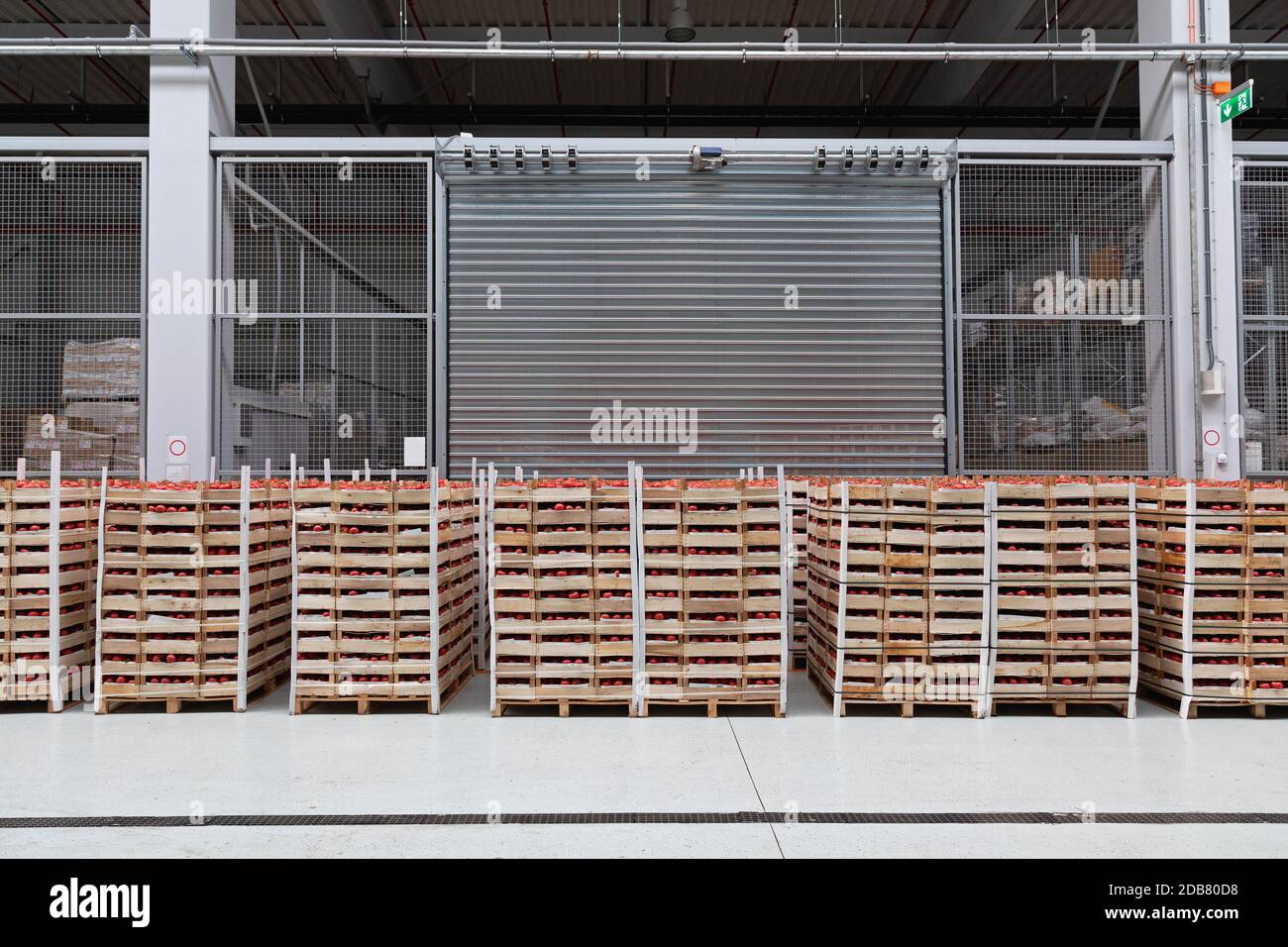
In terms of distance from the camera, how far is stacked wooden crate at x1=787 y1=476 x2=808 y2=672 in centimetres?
870

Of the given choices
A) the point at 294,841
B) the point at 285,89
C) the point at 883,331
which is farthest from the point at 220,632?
the point at 285,89

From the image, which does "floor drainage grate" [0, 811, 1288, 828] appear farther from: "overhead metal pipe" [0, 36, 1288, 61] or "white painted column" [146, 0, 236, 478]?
"overhead metal pipe" [0, 36, 1288, 61]

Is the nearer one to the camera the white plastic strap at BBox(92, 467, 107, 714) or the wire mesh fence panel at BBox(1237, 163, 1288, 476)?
the white plastic strap at BBox(92, 467, 107, 714)

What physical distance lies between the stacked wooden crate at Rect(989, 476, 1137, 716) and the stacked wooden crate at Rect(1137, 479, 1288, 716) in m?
0.43

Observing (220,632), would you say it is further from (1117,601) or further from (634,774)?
(1117,601)

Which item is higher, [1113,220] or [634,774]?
[1113,220]

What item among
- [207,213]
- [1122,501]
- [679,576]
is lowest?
[679,576]

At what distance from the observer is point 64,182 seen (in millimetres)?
10383

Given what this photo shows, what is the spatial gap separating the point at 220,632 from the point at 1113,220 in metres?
10.9

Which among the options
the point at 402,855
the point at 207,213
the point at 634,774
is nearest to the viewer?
the point at 402,855

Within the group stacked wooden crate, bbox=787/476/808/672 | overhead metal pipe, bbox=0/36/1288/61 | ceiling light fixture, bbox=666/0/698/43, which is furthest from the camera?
ceiling light fixture, bbox=666/0/698/43

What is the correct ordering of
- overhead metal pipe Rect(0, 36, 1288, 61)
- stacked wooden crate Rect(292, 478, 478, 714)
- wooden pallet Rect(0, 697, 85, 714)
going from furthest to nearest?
overhead metal pipe Rect(0, 36, 1288, 61) → wooden pallet Rect(0, 697, 85, 714) → stacked wooden crate Rect(292, 478, 478, 714)

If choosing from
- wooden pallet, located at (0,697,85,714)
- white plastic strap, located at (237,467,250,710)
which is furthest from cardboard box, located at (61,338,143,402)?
white plastic strap, located at (237,467,250,710)

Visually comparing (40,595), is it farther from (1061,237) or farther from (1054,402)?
(1061,237)
